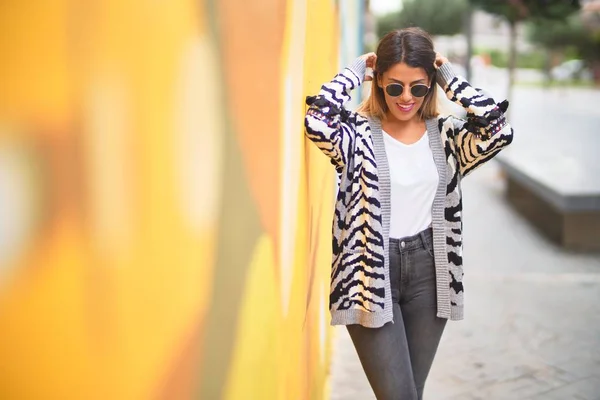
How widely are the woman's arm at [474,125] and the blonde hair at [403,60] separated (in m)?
0.07

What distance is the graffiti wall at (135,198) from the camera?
95 cm

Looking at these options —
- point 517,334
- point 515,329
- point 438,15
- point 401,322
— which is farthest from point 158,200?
point 438,15

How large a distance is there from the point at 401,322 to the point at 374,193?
0.48 m

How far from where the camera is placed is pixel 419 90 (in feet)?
9.18

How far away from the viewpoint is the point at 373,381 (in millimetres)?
2807

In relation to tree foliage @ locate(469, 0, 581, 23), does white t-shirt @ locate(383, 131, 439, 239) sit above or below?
below

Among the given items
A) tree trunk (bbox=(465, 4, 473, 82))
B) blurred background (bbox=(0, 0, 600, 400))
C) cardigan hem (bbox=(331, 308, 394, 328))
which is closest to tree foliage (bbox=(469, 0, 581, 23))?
tree trunk (bbox=(465, 4, 473, 82))

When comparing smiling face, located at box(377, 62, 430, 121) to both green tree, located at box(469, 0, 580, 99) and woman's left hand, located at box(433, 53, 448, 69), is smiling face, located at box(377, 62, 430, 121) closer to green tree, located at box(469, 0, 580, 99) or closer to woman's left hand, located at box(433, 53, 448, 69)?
woman's left hand, located at box(433, 53, 448, 69)

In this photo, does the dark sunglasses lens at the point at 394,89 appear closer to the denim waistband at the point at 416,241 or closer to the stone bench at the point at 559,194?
the denim waistband at the point at 416,241

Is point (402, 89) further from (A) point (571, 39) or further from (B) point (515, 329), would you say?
(A) point (571, 39)

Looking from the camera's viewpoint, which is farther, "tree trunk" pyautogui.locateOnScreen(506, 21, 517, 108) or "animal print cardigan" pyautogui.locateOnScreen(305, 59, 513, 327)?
"tree trunk" pyautogui.locateOnScreen(506, 21, 517, 108)

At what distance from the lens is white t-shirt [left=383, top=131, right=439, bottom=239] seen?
2760mm

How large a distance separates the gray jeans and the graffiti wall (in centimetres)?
65

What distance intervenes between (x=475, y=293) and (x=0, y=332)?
6428 millimetres
